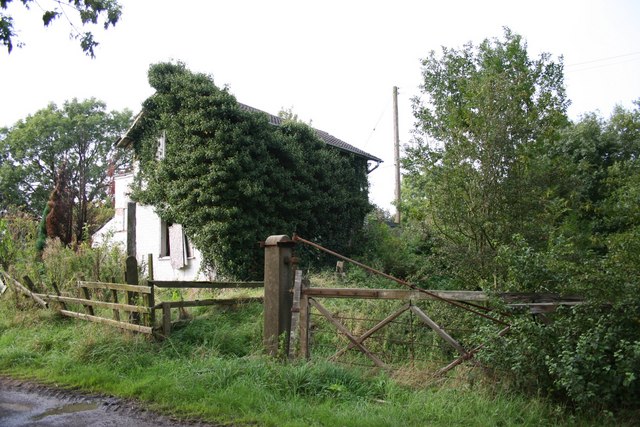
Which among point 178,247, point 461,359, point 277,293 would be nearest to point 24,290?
point 178,247

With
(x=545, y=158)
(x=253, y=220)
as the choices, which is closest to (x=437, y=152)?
(x=545, y=158)

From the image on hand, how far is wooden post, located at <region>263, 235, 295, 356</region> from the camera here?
766cm

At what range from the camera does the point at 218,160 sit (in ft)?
53.7

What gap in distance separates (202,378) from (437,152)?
318 inches

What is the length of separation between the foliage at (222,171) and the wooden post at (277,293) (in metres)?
8.44

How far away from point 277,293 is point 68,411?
2.97 meters

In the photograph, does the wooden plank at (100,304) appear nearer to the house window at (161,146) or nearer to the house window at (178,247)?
the house window at (178,247)

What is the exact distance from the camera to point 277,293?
7707 mm

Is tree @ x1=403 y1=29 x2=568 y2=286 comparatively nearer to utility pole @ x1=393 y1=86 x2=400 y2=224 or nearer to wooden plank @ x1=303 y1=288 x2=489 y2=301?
wooden plank @ x1=303 y1=288 x2=489 y2=301

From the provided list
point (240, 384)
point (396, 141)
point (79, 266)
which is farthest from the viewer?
point (396, 141)

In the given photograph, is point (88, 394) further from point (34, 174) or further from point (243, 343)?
point (34, 174)

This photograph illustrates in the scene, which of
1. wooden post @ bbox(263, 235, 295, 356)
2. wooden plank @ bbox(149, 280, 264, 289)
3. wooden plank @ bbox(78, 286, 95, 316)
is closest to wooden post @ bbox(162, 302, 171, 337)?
wooden plank @ bbox(149, 280, 264, 289)

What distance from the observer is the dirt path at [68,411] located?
5.58 meters

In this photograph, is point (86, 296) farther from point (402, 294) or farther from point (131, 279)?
point (402, 294)
